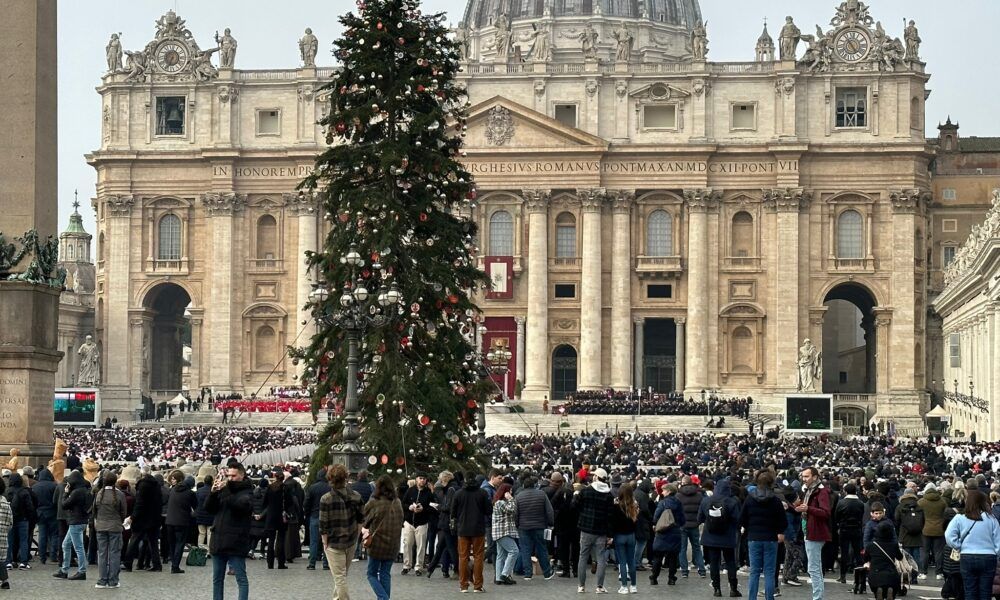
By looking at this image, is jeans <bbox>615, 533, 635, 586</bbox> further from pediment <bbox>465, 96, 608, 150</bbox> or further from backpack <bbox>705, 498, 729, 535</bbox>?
pediment <bbox>465, 96, 608, 150</bbox>

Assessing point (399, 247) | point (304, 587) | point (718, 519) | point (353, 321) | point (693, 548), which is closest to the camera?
point (304, 587)

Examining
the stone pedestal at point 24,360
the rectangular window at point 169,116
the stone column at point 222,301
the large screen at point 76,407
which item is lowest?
the large screen at point 76,407

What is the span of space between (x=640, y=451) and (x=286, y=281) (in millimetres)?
42329

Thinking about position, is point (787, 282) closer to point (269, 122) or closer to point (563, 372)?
point (563, 372)

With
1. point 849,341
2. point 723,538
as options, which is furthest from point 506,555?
point 849,341

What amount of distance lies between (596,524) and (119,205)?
2902 inches

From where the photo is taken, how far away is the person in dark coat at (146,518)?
2491cm

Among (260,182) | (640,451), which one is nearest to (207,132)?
(260,182)

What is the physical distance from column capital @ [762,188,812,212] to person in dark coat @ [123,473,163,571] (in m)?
67.3

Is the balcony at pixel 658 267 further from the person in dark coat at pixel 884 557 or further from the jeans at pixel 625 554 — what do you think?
the person in dark coat at pixel 884 557

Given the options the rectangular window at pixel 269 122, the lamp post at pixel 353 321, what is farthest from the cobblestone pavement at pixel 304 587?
the rectangular window at pixel 269 122

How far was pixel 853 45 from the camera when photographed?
298 feet

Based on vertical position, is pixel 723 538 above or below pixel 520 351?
below

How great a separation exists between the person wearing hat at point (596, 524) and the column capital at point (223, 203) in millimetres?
70868
